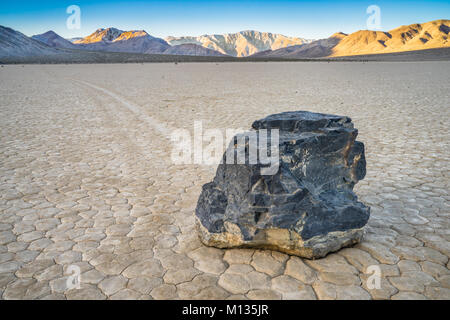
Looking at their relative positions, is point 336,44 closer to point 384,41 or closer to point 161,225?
point 384,41

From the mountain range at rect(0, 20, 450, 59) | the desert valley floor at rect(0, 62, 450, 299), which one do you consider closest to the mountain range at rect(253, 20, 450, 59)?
the mountain range at rect(0, 20, 450, 59)

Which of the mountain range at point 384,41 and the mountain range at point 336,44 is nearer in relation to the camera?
the mountain range at point 336,44

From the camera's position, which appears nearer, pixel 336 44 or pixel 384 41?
pixel 384 41

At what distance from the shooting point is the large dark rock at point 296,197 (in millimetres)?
2826

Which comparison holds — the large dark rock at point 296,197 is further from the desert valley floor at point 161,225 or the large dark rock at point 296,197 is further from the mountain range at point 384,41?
the mountain range at point 384,41

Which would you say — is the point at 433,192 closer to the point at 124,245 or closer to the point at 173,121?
the point at 124,245

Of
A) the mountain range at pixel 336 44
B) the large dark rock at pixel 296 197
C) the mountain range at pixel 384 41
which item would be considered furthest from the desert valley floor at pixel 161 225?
the mountain range at pixel 384 41

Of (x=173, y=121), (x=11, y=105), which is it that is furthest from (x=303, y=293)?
(x=11, y=105)

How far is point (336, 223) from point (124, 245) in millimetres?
1950

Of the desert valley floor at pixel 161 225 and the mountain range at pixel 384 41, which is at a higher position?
the mountain range at pixel 384 41

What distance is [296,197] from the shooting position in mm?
2818

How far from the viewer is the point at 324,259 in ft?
9.60

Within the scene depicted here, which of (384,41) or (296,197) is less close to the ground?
(384,41)

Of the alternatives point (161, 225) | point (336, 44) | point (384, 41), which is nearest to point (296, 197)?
point (161, 225)
